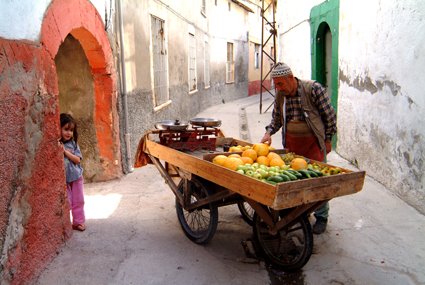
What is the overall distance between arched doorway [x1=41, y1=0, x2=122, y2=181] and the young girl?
4.72 feet

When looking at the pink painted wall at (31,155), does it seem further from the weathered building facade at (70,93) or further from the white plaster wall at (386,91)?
the white plaster wall at (386,91)

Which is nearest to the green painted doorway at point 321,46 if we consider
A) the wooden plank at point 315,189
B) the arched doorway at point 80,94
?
the arched doorway at point 80,94

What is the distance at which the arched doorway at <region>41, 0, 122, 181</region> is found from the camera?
5230 mm

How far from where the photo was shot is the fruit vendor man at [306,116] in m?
3.84

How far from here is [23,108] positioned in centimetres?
292

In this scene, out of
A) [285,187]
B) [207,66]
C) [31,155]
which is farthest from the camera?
[207,66]

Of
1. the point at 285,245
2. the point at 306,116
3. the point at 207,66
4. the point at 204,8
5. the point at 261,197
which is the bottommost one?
the point at 285,245

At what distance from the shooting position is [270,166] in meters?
3.31

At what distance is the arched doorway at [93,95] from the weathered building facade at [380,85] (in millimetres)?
3560

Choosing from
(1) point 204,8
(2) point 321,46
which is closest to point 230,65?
(1) point 204,8

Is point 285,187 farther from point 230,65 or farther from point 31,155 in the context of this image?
point 230,65

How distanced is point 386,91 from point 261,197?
3310mm

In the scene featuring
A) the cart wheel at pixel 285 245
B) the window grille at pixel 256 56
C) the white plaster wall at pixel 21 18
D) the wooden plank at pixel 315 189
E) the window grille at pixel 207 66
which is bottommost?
the cart wheel at pixel 285 245

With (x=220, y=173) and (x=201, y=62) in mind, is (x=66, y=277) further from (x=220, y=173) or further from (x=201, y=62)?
(x=201, y=62)
